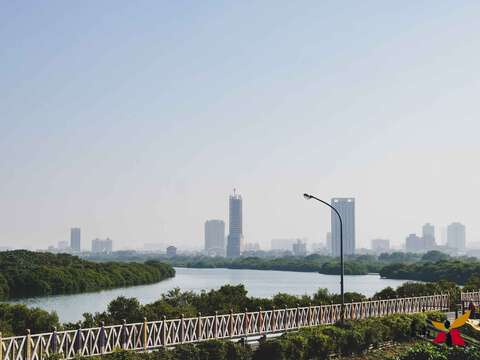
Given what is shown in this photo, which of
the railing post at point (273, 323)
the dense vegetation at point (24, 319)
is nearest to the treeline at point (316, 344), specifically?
the railing post at point (273, 323)

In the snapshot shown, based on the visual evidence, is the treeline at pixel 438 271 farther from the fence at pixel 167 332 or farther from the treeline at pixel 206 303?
the fence at pixel 167 332

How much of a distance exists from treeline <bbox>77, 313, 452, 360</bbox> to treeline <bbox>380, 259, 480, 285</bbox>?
216ft

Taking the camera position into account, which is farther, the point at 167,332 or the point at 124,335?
the point at 167,332

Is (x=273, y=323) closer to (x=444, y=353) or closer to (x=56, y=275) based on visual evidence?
(x=444, y=353)

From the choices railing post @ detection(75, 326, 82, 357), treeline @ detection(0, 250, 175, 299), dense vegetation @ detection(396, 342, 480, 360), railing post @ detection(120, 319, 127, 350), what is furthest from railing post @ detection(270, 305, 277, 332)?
treeline @ detection(0, 250, 175, 299)

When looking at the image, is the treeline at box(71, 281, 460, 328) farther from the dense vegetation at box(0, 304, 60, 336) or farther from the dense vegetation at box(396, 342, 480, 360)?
the dense vegetation at box(396, 342, 480, 360)

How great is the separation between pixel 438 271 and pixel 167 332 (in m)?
95.5

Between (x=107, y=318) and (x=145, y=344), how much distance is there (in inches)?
428

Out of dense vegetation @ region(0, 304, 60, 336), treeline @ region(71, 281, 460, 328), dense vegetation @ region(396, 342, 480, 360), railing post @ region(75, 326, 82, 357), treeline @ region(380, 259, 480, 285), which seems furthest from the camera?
treeline @ region(380, 259, 480, 285)

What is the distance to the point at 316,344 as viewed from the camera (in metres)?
30.7

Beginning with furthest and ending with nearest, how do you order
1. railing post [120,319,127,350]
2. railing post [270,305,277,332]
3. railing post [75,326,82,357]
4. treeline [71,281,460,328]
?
treeline [71,281,460,328] → railing post [270,305,277,332] → railing post [120,319,127,350] → railing post [75,326,82,357]

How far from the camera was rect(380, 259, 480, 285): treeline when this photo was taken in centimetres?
10806

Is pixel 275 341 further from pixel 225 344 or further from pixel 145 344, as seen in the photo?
pixel 145 344

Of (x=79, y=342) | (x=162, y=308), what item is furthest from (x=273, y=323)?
(x=79, y=342)
